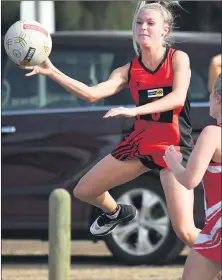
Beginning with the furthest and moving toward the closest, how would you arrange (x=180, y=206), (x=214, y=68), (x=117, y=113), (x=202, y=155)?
(x=214, y=68) → (x=180, y=206) → (x=117, y=113) → (x=202, y=155)

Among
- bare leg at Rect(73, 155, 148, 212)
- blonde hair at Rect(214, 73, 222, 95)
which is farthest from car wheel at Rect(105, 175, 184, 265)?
blonde hair at Rect(214, 73, 222, 95)

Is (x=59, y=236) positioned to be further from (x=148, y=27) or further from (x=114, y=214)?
(x=148, y=27)

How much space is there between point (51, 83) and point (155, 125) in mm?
3378

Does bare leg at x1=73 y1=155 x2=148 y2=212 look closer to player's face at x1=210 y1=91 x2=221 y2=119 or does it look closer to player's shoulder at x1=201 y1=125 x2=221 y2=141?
player's face at x1=210 y1=91 x2=221 y2=119

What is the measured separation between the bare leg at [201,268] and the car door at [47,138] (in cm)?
449

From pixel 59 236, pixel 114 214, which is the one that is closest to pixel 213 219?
pixel 114 214

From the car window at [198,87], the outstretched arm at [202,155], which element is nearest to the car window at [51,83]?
the car window at [198,87]

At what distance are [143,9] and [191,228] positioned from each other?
55.9 inches

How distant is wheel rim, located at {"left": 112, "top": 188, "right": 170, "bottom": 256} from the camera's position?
10.8m

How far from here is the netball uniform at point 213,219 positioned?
6.24 m

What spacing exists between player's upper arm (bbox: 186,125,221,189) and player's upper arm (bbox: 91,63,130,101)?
1760mm

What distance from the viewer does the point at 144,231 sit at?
10836 millimetres

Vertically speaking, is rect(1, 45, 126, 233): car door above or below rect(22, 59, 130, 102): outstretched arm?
below

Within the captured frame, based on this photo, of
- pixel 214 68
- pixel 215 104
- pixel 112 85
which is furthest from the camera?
pixel 214 68
